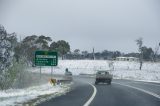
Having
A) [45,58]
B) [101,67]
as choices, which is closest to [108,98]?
[45,58]

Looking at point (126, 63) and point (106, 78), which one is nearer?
point (106, 78)

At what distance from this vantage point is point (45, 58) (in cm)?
4350

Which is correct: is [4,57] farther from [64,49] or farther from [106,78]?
[64,49]

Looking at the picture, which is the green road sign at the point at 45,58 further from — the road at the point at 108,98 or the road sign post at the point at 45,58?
the road at the point at 108,98

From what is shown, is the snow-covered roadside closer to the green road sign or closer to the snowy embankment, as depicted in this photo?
the green road sign

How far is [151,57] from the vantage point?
191500mm

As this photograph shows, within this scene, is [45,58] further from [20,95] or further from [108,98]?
[108,98]

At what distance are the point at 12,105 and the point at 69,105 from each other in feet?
8.61

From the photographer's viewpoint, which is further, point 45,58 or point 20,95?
point 45,58

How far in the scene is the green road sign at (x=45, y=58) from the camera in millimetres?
42938

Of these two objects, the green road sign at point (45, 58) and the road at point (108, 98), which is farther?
the green road sign at point (45, 58)

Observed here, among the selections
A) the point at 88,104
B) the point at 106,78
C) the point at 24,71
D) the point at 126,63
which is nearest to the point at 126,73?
the point at 126,63

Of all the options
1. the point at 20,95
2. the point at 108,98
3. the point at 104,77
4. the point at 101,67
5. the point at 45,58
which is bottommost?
the point at 108,98

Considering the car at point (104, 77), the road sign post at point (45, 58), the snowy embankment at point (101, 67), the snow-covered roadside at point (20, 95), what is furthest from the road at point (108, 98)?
the snowy embankment at point (101, 67)
